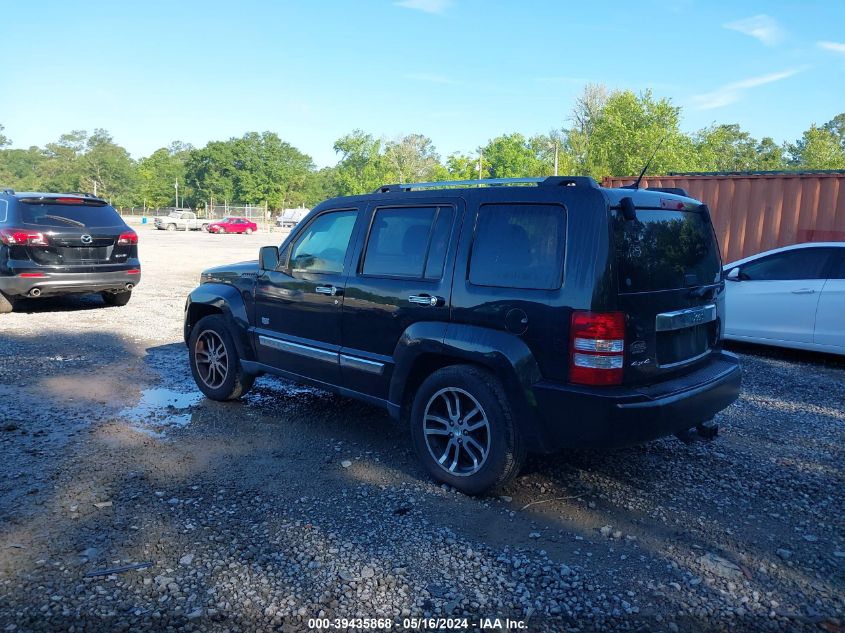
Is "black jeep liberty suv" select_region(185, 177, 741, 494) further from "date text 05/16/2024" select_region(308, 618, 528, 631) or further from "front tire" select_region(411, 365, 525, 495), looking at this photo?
"date text 05/16/2024" select_region(308, 618, 528, 631)

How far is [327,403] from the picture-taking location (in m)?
6.04

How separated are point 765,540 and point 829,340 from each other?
5195 millimetres

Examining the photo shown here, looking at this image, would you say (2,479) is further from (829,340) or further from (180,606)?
(829,340)

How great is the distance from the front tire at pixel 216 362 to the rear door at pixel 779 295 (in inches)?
245

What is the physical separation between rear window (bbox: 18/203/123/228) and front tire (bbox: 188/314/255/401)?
5.03 metres

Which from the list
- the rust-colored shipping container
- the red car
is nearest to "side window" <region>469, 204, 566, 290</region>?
the rust-colored shipping container

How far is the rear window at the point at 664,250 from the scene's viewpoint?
3592 millimetres

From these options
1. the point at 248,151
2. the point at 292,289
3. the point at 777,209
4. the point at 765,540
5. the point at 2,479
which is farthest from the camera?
the point at 248,151

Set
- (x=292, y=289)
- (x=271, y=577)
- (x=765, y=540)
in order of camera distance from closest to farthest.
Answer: (x=271, y=577), (x=765, y=540), (x=292, y=289)

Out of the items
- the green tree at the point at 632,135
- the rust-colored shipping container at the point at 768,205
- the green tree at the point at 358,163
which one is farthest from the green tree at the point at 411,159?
the rust-colored shipping container at the point at 768,205

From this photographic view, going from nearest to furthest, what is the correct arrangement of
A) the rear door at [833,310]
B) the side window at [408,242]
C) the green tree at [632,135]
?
the side window at [408,242] → the rear door at [833,310] → the green tree at [632,135]

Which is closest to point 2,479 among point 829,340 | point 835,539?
point 835,539

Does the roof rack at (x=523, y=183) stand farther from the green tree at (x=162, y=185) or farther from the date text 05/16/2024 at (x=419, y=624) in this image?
the green tree at (x=162, y=185)

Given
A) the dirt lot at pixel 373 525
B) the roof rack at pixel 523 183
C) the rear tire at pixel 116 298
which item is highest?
the roof rack at pixel 523 183
